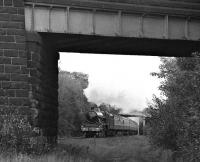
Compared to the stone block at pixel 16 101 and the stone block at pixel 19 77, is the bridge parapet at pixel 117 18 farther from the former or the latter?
the stone block at pixel 16 101

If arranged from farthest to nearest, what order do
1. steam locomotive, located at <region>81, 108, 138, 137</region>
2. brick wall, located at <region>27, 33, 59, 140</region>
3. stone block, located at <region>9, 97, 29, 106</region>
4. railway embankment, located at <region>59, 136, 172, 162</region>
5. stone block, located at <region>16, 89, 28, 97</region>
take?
steam locomotive, located at <region>81, 108, 138, 137</region> → railway embankment, located at <region>59, 136, 172, 162</region> → brick wall, located at <region>27, 33, 59, 140</region> → stone block, located at <region>16, 89, 28, 97</region> → stone block, located at <region>9, 97, 29, 106</region>

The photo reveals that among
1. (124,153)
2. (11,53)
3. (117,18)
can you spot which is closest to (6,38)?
(11,53)

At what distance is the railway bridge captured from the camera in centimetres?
2247

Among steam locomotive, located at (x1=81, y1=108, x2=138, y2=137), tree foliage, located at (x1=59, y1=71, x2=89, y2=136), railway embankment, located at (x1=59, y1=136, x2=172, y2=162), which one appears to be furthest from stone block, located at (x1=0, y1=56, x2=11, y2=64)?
tree foliage, located at (x1=59, y1=71, x2=89, y2=136)

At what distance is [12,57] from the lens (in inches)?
886

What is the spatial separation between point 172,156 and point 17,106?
29.7ft

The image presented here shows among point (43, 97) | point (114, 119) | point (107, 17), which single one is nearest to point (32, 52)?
point (43, 97)

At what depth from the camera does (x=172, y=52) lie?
95.1 feet

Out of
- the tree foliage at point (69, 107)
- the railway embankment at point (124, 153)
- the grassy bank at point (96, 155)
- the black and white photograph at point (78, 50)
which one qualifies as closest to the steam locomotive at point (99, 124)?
the railway embankment at point (124, 153)

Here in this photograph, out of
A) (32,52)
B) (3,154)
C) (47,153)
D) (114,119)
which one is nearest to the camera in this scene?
(3,154)

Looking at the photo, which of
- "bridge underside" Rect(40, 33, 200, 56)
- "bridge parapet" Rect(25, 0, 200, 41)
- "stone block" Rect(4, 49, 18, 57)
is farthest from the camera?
"bridge underside" Rect(40, 33, 200, 56)

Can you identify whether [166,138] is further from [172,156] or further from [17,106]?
[17,106]

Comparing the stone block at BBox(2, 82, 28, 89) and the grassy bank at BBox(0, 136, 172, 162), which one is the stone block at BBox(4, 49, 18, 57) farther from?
the grassy bank at BBox(0, 136, 172, 162)

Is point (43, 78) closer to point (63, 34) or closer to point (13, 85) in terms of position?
point (13, 85)
